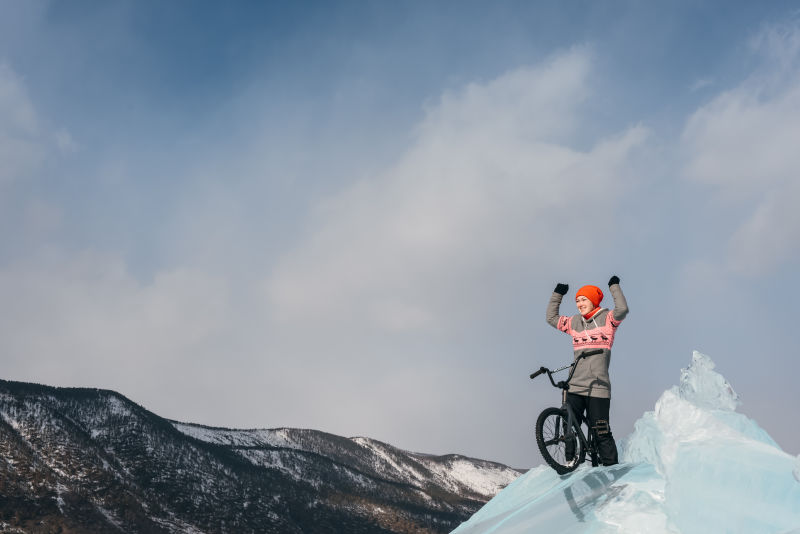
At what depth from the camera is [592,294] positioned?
8570mm

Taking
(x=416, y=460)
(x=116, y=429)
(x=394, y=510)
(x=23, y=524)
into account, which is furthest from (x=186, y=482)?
(x=416, y=460)

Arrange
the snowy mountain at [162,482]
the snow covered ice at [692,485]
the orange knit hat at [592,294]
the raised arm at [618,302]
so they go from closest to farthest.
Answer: the snow covered ice at [692,485], the raised arm at [618,302], the orange knit hat at [592,294], the snowy mountain at [162,482]

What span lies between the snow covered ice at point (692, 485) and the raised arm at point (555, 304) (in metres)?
2.22

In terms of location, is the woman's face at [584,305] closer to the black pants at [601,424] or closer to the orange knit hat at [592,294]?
the orange knit hat at [592,294]

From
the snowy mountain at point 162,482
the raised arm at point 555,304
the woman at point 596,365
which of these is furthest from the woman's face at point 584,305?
the snowy mountain at point 162,482

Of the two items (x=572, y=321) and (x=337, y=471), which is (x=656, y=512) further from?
(x=337, y=471)

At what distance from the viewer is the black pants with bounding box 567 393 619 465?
8055mm

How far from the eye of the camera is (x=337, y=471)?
116 meters

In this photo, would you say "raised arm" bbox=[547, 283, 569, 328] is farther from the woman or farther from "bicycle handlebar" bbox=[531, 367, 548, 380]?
"bicycle handlebar" bbox=[531, 367, 548, 380]

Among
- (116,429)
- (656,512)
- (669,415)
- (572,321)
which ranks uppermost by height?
(116,429)

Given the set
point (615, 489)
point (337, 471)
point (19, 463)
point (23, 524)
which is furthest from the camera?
point (337, 471)

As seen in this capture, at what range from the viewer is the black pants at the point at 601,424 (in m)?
8.05

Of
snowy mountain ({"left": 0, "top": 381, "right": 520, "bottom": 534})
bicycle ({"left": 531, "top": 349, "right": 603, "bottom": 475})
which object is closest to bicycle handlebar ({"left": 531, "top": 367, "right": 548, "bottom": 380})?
bicycle ({"left": 531, "top": 349, "right": 603, "bottom": 475})

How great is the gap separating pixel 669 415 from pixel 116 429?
101m
